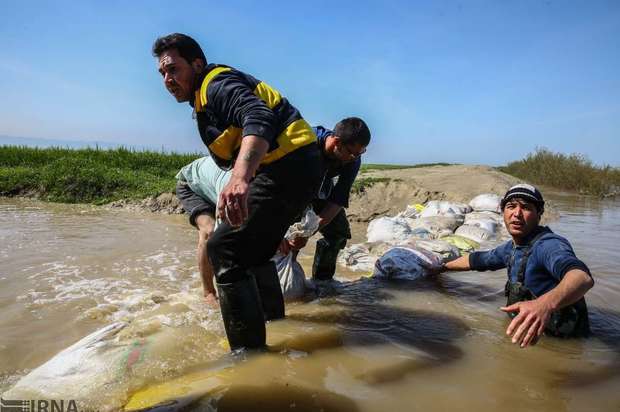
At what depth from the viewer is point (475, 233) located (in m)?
5.59

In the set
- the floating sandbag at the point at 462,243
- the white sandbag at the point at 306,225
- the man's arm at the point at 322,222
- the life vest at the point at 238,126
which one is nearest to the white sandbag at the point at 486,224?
the floating sandbag at the point at 462,243

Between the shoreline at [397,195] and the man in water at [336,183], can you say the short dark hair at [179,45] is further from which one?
the shoreline at [397,195]

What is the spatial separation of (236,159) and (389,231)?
3.86 m

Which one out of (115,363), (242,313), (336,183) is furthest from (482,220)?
(115,363)

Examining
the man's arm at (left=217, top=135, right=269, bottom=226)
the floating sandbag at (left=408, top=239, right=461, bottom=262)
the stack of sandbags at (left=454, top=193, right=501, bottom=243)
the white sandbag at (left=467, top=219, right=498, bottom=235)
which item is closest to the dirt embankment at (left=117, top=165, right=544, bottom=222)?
the stack of sandbags at (left=454, top=193, right=501, bottom=243)

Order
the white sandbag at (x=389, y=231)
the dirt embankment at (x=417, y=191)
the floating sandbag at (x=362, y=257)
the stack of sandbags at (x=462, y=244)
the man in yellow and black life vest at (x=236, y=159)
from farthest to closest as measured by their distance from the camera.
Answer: the dirt embankment at (x=417, y=191), the white sandbag at (x=389, y=231), the stack of sandbags at (x=462, y=244), the floating sandbag at (x=362, y=257), the man in yellow and black life vest at (x=236, y=159)

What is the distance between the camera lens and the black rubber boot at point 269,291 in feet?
8.50

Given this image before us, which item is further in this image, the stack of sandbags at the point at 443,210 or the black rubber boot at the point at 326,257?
the stack of sandbags at the point at 443,210

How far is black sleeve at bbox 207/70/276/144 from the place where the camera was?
5.60 ft

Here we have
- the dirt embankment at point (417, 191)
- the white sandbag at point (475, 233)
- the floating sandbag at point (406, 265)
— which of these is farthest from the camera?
the dirt embankment at point (417, 191)

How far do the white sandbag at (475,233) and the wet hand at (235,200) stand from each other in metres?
4.42

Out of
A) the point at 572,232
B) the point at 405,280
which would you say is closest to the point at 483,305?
the point at 405,280

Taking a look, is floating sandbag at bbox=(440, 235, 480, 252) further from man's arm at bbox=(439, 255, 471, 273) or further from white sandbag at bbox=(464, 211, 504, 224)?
man's arm at bbox=(439, 255, 471, 273)

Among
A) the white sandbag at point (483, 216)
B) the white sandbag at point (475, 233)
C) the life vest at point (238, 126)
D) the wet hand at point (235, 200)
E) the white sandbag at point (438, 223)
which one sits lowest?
the white sandbag at point (475, 233)
